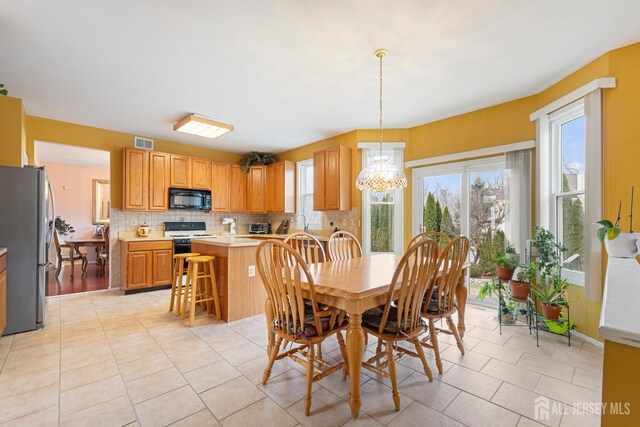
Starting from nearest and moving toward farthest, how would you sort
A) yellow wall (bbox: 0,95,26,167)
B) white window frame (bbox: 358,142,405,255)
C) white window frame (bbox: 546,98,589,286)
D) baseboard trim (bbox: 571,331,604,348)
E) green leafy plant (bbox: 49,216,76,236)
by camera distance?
baseboard trim (bbox: 571,331,604,348) → yellow wall (bbox: 0,95,26,167) → white window frame (bbox: 546,98,589,286) → white window frame (bbox: 358,142,405,255) → green leafy plant (bbox: 49,216,76,236)

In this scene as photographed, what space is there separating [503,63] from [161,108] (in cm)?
398

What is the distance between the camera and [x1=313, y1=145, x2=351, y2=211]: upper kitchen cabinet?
4.49m

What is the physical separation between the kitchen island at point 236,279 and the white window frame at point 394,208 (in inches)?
73.5

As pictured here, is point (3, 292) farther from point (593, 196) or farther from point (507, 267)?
point (593, 196)

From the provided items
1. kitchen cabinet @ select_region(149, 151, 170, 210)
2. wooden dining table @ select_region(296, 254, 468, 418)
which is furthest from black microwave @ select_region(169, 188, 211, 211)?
wooden dining table @ select_region(296, 254, 468, 418)

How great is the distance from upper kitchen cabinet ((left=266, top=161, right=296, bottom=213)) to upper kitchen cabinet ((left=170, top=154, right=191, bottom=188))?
5.06 ft

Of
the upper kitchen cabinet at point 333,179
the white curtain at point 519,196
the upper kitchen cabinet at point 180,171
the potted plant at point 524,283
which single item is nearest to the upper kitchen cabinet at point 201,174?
the upper kitchen cabinet at point 180,171

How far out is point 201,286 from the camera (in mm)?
3658

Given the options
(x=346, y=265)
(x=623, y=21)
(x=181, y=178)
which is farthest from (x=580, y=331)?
(x=181, y=178)

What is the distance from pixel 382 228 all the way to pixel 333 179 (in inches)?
44.0

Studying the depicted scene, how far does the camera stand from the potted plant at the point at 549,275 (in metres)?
2.75

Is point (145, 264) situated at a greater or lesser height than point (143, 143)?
lesser

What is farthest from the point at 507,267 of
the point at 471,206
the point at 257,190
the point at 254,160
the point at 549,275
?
the point at 254,160

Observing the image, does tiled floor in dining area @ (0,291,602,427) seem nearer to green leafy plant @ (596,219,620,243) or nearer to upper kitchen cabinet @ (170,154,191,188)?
green leafy plant @ (596,219,620,243)
